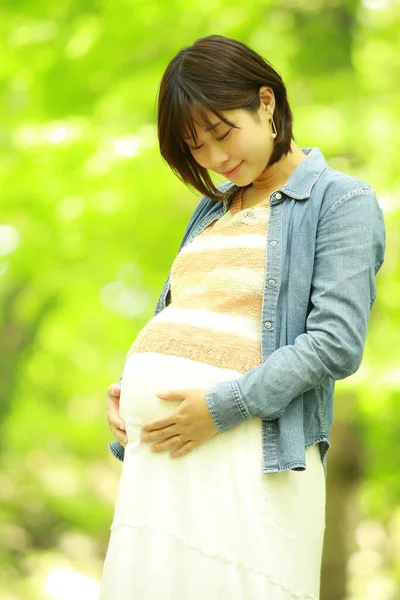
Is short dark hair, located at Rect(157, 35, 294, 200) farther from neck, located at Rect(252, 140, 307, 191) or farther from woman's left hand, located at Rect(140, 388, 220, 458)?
woman's left hand, located at Rect(140, 388, 220, 458)

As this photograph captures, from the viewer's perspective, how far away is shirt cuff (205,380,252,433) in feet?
5.75

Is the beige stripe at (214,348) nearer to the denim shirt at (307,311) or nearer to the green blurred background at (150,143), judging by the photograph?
the denim shirt at (307,311)

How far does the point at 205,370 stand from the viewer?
1.84 meters

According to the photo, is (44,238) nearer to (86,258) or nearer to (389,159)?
(86,258)

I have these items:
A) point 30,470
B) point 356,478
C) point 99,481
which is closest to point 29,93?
point 356,478

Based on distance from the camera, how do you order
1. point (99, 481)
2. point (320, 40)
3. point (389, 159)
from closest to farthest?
point (389, 159)
point (320, 40)
point (99, 481)

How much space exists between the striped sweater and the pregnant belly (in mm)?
19

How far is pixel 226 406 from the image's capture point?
5.76 feet

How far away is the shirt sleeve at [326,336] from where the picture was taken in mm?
1742

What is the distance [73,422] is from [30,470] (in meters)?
1.06

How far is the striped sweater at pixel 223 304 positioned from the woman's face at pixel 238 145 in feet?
0.32

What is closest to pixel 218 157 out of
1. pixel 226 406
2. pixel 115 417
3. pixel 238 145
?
pixel 238 145

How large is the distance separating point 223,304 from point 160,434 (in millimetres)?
328

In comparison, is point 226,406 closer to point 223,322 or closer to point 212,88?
point 223,322
